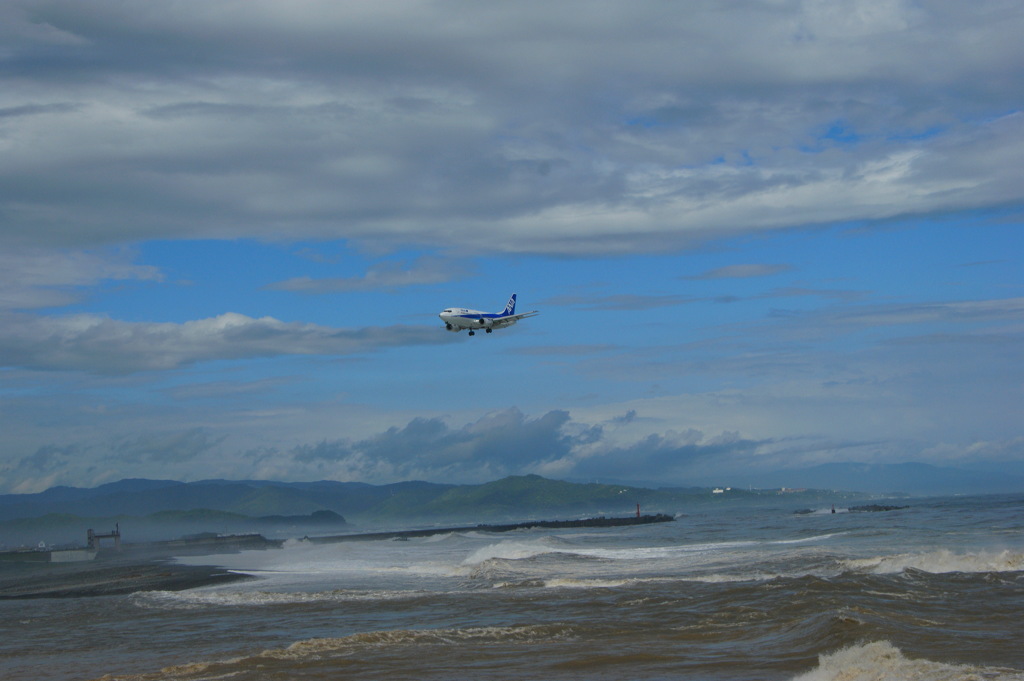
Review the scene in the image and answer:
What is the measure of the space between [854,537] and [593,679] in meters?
42.3

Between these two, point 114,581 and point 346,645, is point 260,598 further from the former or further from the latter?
Result: point 114,581

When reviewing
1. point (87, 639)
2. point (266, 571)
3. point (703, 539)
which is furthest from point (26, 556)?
point (87, 639)

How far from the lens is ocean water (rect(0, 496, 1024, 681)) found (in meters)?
19.0

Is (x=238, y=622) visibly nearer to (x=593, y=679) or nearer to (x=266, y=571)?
(x=593, y=679)

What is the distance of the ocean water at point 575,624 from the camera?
19.0 metres

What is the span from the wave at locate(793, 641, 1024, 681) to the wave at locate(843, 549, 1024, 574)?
15.9 meters

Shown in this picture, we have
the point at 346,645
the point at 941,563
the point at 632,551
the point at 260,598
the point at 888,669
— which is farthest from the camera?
the point at 632,551

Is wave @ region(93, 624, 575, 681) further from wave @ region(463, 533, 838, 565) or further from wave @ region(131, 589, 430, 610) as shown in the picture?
wave @ region(463, 533, 838, 565)

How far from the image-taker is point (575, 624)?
24.5 metres

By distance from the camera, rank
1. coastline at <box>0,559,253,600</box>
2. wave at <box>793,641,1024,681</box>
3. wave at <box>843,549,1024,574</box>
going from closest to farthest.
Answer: wave at <box>793,641,1024,681</box>, wave at <box>843,549,1024,574</box>, coastline at <box>0,559,253,600</box>

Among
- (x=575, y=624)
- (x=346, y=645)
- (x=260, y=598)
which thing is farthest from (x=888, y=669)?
(x=260, y=598)

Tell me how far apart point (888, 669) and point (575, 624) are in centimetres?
905

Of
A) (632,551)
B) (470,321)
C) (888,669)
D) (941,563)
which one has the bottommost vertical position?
(632,551)

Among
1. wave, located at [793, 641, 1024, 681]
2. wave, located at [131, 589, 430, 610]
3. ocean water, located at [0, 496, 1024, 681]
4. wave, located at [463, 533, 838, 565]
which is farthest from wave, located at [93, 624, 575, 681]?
wave, located at [463, 533, 838, 565]
